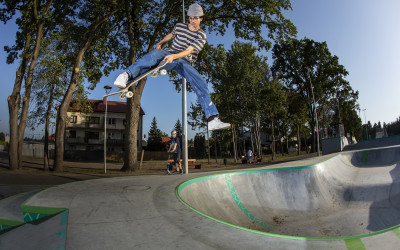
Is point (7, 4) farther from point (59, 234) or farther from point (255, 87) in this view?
point (255, 87)

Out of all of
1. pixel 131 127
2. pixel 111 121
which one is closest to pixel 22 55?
pixel 131 127

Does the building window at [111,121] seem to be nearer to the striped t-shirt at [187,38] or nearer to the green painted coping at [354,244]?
the striped t-shirt at [187,38]

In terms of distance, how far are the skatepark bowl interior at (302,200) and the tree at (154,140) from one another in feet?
160

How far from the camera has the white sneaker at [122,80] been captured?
4.45 meters

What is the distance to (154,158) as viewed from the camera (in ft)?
131

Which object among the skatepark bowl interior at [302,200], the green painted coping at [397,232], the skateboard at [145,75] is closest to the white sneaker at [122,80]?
the skateboard at [145,75]

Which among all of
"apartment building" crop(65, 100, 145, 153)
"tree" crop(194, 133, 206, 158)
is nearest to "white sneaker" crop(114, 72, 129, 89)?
"apartment building" crop(65, 100, 145, 153)

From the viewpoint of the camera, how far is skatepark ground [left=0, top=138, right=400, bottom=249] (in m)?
1.94

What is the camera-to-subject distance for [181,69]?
5.35 metres

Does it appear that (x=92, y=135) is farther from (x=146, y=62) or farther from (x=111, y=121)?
(x=146, y=62)

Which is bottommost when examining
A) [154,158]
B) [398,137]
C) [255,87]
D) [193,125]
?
[154,158]

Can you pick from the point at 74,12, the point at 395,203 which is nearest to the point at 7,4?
the point at 74,12

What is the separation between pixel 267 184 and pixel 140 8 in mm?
12675

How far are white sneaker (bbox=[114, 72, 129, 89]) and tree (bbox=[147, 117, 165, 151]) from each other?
50.3 m
